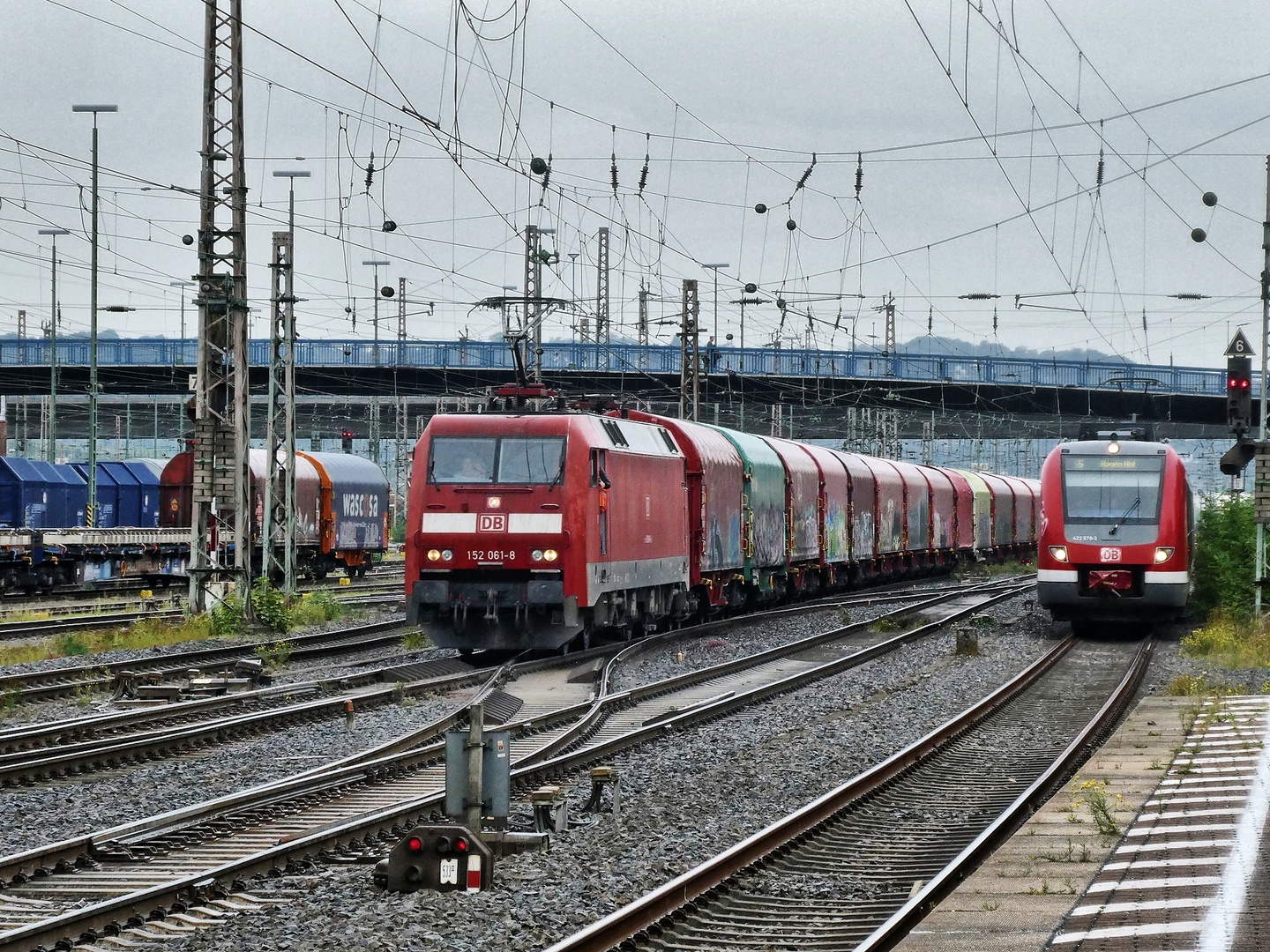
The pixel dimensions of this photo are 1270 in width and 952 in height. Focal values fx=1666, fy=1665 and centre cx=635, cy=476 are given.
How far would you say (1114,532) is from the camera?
2480 centimetres

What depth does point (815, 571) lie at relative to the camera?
37.8 metres

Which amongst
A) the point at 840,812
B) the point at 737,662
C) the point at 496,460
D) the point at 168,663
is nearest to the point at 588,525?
the point at 496,460

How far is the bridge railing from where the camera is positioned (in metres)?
64.8

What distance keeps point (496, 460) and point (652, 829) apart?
10.7 meters

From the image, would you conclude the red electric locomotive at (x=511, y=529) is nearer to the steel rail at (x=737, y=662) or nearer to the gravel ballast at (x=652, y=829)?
the steel rail at (x=737, y=662)

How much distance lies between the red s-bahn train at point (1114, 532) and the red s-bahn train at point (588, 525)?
556cm

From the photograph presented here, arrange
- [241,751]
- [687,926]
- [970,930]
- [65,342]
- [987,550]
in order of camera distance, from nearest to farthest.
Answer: [970,930]
[687,926]
[241,751]
[987,550]
[65,342]

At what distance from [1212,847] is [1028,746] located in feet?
17.7

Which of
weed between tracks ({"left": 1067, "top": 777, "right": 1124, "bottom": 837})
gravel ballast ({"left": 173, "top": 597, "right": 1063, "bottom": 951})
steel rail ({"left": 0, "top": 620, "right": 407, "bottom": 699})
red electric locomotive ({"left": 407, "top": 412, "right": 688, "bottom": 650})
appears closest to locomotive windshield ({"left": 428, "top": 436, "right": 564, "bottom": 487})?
red electric locomotive ({"left": 407, "top": 412, "right": 688, "bottom": 650})

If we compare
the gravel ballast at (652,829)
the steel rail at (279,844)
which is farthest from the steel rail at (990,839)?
the steel rail at (279,844)

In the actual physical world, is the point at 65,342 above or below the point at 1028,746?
above

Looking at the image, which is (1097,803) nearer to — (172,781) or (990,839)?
(990,839)

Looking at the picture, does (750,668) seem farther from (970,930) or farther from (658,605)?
(970,930)

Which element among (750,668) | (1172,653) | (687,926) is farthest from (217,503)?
(687,926)
